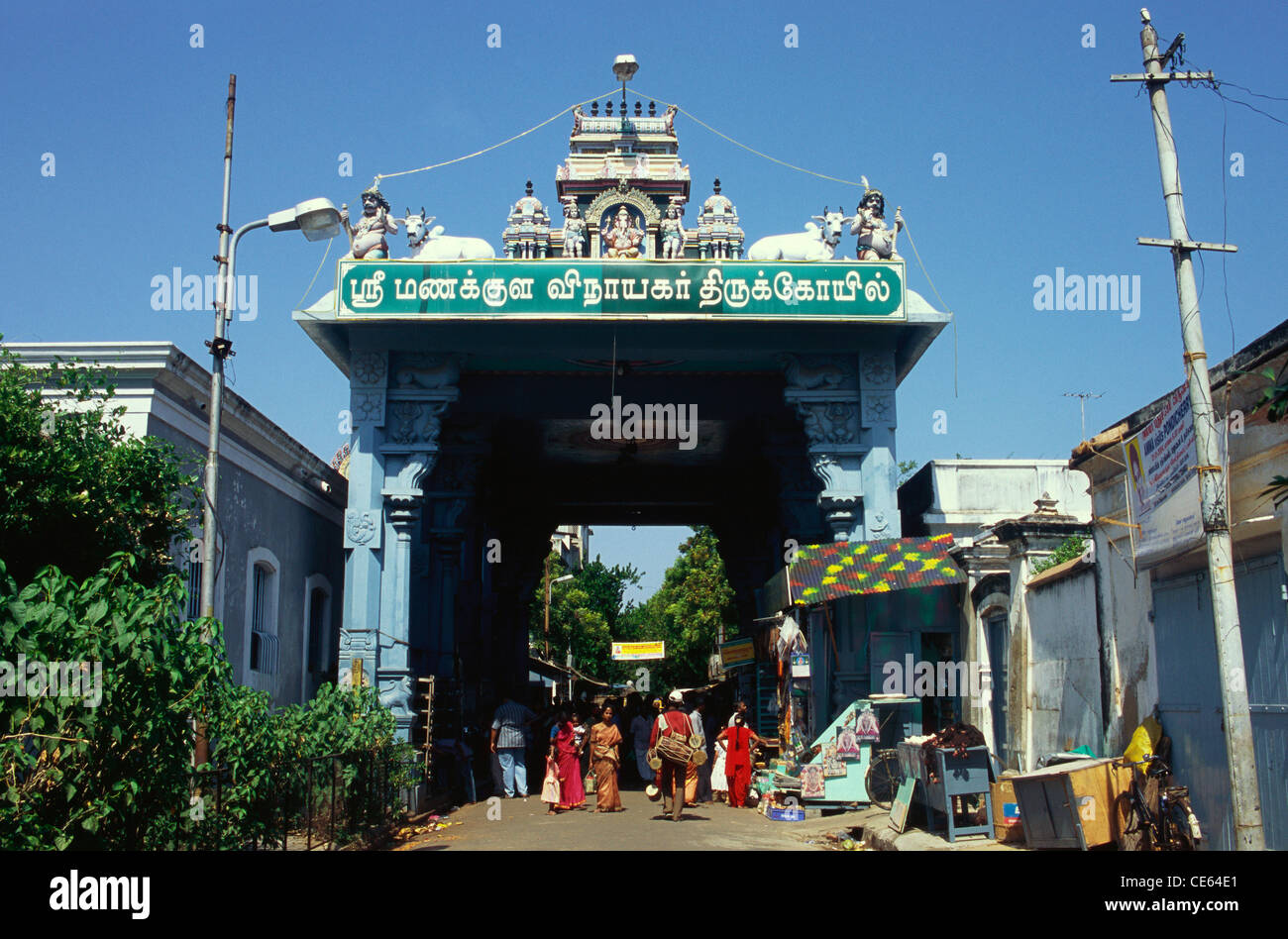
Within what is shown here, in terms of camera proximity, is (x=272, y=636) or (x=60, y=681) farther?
(x=272, y=636)

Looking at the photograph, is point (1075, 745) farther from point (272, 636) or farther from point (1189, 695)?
point (272, 636)

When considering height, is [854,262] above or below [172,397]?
above

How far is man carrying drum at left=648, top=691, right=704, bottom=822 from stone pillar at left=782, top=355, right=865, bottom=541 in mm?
3765

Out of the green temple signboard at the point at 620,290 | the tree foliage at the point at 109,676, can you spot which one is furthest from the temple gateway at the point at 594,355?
the tree foliage at the point at 109,676

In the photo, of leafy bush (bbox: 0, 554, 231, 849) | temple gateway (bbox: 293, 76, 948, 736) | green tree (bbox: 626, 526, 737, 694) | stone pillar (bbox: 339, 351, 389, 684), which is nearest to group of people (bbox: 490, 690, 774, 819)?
temple gateway (bbox: 293, 76, 948, 736)

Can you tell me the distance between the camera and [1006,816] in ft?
34.8

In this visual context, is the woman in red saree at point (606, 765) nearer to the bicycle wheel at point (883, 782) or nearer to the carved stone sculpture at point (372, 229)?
the bicycle wheel at point (883, 782)

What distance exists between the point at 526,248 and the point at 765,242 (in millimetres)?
8556

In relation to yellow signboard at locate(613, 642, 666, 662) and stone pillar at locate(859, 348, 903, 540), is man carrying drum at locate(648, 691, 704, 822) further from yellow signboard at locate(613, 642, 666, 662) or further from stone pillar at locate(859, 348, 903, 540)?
yellow signboard at locate(613, 642, 666, 662)

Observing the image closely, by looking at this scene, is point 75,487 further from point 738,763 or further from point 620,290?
point 738,763

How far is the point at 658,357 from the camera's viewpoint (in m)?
17.6

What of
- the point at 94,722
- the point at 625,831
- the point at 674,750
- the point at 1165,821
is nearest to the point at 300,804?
the point at 94,722

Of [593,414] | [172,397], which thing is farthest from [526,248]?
[172,397]

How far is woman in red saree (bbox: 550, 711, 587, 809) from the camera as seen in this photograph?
1702 cm
